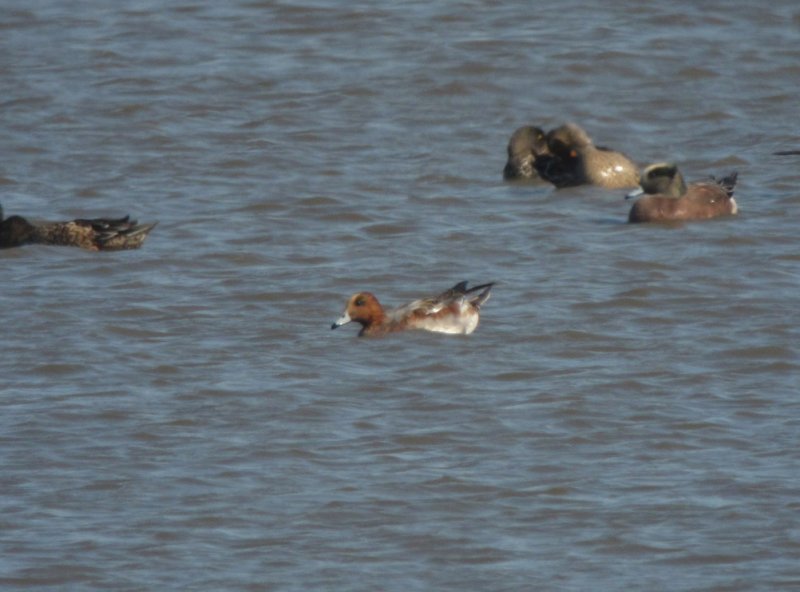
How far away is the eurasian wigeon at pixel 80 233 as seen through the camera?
1242cm

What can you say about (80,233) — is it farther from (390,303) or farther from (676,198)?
(676,198)

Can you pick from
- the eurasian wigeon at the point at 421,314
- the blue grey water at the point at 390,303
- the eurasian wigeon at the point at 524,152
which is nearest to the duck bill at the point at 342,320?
the eurasian wigeon at the point at 421,314

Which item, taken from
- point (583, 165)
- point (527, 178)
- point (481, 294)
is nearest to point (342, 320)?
point (481, 294)

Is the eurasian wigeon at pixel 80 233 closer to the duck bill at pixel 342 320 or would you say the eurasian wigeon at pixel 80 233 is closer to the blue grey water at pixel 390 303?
the blue grey water at pixel 390 303

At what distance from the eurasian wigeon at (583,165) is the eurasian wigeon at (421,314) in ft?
Answer: 12.8

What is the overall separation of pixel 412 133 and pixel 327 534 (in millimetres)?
8267

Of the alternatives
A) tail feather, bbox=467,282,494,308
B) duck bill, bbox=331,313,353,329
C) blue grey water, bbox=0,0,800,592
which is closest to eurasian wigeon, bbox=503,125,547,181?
blue grey water, bbox=0,0,800,592

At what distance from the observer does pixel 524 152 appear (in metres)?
14.6

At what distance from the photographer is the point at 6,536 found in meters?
7.61

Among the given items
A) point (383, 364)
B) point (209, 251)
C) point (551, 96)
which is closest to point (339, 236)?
point (209, 251)

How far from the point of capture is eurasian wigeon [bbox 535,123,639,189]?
569 inches

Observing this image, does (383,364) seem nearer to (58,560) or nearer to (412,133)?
(58,560)

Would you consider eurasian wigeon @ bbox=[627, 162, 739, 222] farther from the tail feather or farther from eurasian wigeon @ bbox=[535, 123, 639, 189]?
the tail feather

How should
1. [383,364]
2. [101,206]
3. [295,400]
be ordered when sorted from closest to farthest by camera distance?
[295,400] → [383,364] → [101,206]
